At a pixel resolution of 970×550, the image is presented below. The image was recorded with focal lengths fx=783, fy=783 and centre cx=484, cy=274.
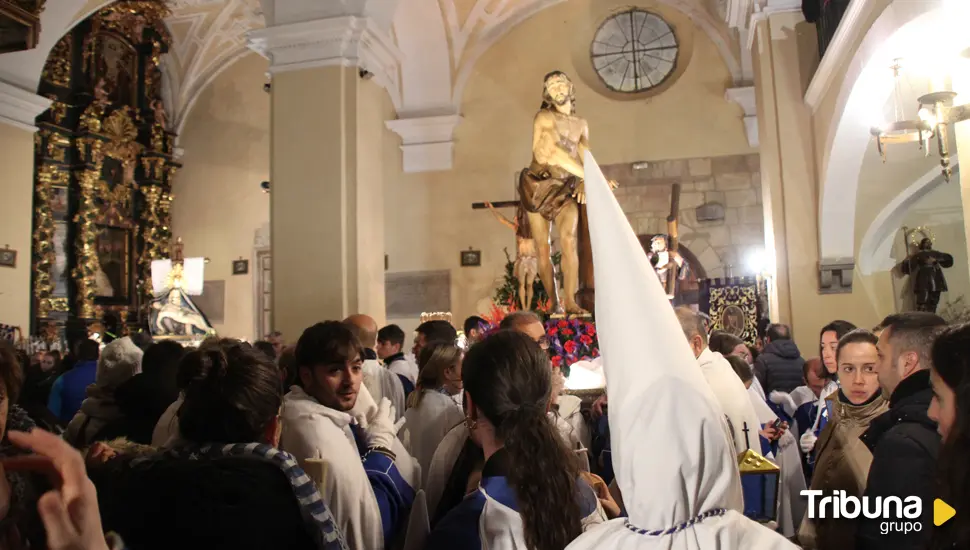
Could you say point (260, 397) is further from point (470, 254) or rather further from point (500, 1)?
point (500, 1)

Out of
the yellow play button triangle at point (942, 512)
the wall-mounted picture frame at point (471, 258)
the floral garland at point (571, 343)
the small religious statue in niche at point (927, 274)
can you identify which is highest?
the wall-mounted picture frame at point (471, 258)

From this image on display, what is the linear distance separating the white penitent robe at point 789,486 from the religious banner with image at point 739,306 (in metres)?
6.22

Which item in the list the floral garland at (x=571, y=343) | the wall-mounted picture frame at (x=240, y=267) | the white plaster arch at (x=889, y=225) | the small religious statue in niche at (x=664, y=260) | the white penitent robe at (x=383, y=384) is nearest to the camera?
the white penitent robe at (x=383, y=384)

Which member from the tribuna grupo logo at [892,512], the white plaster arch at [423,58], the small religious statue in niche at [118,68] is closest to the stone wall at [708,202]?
the white plaster arch at [423,58]

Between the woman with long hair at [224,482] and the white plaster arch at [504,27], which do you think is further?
the white plaster arch at [504,27]

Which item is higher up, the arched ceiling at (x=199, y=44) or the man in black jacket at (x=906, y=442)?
the arched ceiling at (x=199, y=44)

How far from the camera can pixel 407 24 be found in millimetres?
12008

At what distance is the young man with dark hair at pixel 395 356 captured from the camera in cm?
486

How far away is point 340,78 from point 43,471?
7364 mm

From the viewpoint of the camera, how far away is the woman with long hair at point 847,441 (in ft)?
7.32

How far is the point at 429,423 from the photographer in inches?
125

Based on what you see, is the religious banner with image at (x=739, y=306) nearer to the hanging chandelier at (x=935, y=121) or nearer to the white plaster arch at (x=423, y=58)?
the hanging chandelier at (x=935, y=121)

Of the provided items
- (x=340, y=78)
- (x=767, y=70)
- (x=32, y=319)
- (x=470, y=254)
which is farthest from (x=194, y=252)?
(x=767, y=70)

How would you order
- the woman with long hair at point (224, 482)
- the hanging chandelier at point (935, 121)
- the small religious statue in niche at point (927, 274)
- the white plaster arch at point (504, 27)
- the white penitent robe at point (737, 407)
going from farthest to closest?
the white plaster arch at point (504, 27) → the small religious statue in niche at point (927, 274) → the hanging chandelier at point (935, 121) → the white penitent robe at point (737, 407) → the woman with long hair at point (224, 482)
